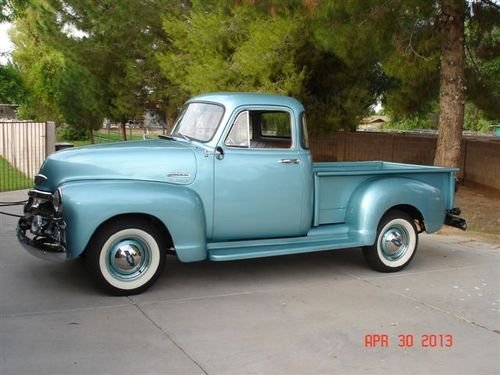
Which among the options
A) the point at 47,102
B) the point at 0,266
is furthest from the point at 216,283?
the point at 47,102

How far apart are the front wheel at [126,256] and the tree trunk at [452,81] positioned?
741 cm

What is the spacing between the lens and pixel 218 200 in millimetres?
6012

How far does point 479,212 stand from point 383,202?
6.21m

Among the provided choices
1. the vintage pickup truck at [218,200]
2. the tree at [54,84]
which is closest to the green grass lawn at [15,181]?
the tree at [54,84]

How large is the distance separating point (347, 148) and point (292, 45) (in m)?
8.67

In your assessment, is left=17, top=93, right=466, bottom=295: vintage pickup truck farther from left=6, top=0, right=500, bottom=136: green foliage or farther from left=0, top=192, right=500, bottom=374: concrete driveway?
left=6, top=0, right=500, bottom=136: green foliage

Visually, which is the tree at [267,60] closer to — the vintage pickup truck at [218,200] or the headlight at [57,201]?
the vintage pickup truck at [218,200]

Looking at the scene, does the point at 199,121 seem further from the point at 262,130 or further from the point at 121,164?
the point at 121,164

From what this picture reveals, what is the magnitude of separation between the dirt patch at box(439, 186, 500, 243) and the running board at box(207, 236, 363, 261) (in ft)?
12.7

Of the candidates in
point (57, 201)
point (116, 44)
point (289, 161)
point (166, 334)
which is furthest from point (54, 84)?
point (166, 334)

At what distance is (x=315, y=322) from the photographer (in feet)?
16.9

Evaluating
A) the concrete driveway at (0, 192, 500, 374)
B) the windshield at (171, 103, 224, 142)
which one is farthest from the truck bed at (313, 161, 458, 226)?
the windshield at (171, 103, 224, 142)

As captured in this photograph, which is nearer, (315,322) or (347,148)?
(315,322)

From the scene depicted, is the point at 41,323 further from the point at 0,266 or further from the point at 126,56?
the point at 126,56
